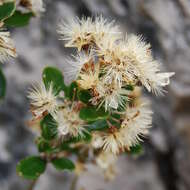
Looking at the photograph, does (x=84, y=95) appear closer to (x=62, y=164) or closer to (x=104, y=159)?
(x=62, y=164)

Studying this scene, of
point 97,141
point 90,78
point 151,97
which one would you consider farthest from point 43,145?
point 151,97

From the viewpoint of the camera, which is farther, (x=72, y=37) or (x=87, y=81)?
(x=72, y=37)

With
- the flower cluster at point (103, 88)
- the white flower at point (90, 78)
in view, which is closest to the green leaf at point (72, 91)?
the flower cluster at point (103, 88)

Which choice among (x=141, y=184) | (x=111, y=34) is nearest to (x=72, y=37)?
(x=111, y=34)

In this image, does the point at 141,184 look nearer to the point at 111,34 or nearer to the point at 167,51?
the point at 167,51

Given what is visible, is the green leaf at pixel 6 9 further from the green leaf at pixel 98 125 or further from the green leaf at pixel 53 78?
the green leaf at pixel 98 125

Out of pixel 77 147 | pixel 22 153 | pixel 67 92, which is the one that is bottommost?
pixel 22 153

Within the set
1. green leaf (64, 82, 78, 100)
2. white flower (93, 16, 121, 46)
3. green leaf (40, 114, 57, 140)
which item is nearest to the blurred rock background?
green leaf (40, 114, 57, 140)
